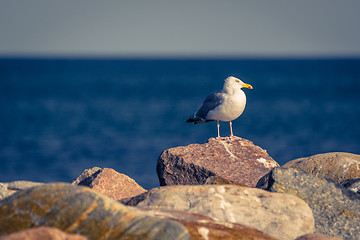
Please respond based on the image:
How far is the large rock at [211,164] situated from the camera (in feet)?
27.2

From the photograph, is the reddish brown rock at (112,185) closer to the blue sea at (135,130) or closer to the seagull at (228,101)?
the seagull at (228,101)

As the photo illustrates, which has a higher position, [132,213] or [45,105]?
[132,213]

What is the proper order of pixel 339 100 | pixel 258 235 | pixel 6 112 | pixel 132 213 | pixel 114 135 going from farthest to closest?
1. pixel 339 100
2. pixel 6 112
3. pixel 114 135
4. pixel 258 235
5. pixel 132 213

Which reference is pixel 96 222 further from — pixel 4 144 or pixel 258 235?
pixel 4 144

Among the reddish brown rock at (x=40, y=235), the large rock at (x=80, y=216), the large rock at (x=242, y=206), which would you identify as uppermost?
the reddish brown rock at (x=40, y=235)

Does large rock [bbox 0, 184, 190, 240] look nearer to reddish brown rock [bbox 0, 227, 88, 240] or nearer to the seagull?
reddish brown rock [bbox 0, 227, 88, 240]

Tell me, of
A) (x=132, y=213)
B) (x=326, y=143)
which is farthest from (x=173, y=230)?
(x=326, y=143)

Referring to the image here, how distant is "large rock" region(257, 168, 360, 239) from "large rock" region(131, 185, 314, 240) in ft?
1.97

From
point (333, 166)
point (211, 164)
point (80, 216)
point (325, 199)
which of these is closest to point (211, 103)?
point (211, 164)

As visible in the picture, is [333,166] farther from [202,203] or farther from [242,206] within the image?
[202,203]

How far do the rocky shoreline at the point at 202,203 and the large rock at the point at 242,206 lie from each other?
0.01 meters

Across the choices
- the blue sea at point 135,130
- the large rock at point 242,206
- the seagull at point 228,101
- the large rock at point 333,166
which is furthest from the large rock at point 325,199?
the blue sea at point 135,130

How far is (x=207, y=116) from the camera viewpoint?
1029cm

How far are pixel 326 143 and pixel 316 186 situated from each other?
1080 inches
